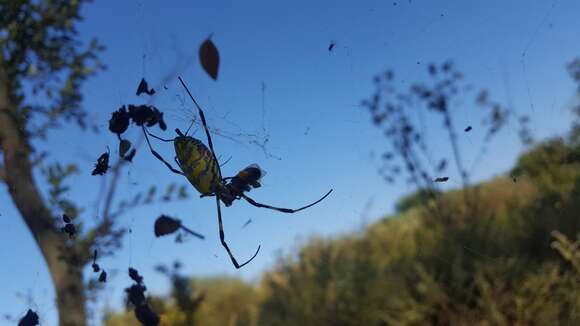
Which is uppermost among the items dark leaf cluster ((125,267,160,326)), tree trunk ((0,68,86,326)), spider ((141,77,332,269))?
tree trunk ((0,68,86,326))

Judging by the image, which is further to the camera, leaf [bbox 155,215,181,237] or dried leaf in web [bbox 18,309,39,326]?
dried leaf in web [bbox 18,309,39,326]

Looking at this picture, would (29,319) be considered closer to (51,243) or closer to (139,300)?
(139,300)

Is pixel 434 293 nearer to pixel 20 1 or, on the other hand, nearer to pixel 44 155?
pixel 44 155

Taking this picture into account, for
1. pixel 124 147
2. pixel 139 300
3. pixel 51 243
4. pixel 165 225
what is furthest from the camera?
pixel 51 243

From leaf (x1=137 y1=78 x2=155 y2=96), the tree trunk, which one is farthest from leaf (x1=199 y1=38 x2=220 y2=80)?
the tree trunk

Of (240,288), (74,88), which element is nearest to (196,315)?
(74,88)

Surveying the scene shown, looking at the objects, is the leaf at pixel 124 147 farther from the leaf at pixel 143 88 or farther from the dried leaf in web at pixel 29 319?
the dried leaf in web at pixel 29 319

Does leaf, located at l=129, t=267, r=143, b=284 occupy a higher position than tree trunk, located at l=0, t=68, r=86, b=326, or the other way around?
tree trunk, located at l=0, t=68, r=86, b=326

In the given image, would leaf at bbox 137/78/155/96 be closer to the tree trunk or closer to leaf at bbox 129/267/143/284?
leaf at bbox 129/267/143/284

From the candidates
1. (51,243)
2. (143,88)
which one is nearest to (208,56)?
(143,88)

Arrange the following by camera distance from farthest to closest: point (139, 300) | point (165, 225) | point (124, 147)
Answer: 1. point (124, 147)
2. point (139, 300)
3. point (165, 225)

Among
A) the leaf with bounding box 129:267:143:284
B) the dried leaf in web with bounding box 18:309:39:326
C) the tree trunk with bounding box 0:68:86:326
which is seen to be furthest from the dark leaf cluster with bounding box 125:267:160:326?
the tree trunk with bounding box 0:68:86:326
